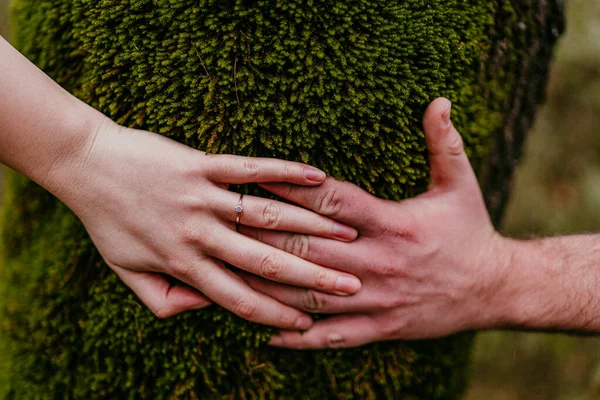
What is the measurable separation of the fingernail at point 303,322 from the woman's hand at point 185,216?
0.10m

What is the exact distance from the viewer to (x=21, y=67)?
1188 mm

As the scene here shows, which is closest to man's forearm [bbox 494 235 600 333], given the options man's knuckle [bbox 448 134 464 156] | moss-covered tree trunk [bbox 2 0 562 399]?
moss-covered tree trunk [bbox 2 0 562 399]

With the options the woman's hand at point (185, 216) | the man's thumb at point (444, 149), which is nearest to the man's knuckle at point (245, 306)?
the woman's hand at point (185, 216)

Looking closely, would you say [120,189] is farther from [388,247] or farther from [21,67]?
[388,247]

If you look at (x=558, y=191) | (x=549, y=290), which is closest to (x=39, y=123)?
(x=549, y=290)

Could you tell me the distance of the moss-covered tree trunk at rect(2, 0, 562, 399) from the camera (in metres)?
1.24

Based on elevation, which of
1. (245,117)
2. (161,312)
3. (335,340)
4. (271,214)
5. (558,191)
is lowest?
(558,191)

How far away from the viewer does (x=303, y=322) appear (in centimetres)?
143

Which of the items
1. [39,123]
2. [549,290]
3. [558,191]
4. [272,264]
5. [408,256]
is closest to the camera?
[39,123]

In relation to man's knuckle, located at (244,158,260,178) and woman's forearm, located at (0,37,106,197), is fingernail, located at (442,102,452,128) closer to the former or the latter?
man's knuckle, located at (244,158,260,178)

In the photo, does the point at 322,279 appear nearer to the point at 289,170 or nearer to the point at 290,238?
the point at 290,238

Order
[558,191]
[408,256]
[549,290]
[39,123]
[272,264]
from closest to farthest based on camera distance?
[39,123]
[272,264]
[408,256]
[549,290]
[558,191]

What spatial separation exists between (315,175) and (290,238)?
8.4 inches

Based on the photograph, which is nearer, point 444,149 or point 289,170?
point 289,170
